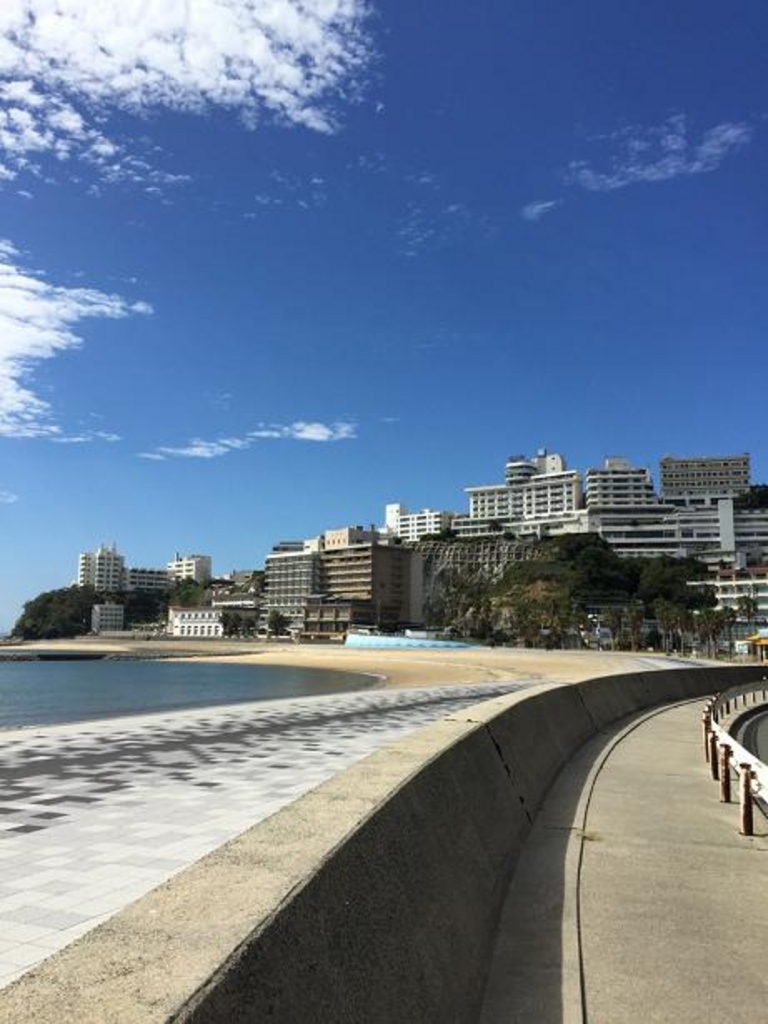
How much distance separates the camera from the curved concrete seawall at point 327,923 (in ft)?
A: 8.05

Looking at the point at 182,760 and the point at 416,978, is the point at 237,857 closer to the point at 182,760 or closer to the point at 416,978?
the point at 416,978

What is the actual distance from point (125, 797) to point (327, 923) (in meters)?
7.62

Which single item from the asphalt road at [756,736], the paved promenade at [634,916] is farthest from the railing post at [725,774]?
the asphalt road at [756,736]

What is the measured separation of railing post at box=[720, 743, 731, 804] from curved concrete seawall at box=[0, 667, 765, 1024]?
17.7ft

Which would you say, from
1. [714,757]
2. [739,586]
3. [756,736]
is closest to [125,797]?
[714,757]

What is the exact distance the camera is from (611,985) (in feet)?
17.0

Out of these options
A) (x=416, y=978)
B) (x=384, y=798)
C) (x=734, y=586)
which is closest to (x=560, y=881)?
(x=384, y=798)

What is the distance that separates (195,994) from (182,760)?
12060 mm

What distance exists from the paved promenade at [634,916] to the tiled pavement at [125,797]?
2620 millimetres

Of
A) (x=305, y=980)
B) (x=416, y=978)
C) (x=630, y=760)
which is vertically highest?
(x=305, y=980)

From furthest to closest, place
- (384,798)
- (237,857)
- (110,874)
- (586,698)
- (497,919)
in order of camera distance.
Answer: (586,698) < (110,874) < (497,919) < (384,798) < (237,857)

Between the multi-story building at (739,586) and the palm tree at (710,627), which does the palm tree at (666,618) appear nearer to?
the palm tree at (710,627)

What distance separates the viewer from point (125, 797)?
33.7ft

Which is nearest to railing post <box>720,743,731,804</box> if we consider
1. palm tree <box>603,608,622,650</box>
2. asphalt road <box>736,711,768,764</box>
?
asphalt road <box>736,711,768,764</box>
